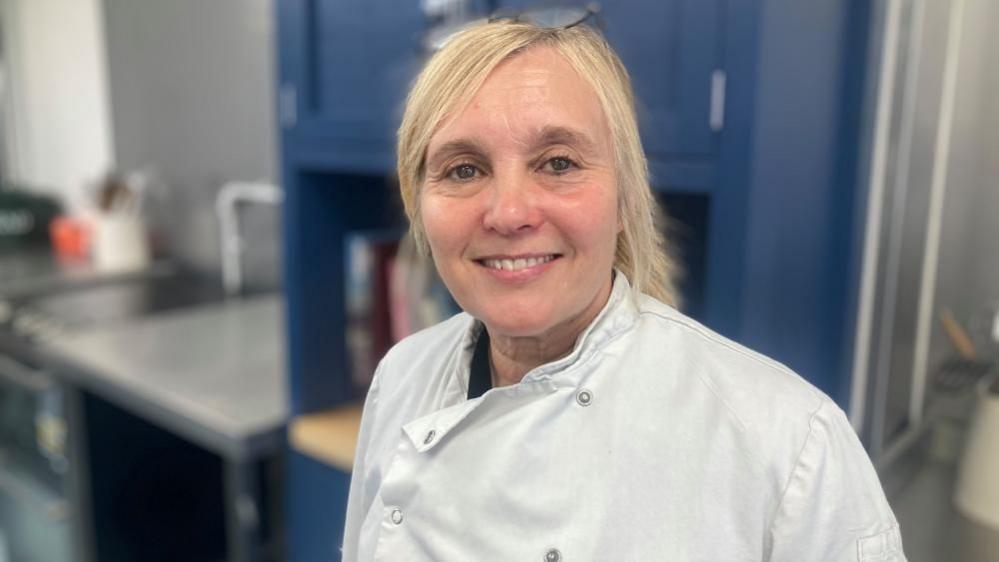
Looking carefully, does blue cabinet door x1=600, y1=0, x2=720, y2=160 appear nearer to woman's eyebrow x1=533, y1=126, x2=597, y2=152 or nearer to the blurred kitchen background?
the blurred kitchen background

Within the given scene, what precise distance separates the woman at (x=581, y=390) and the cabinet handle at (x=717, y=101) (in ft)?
1.02

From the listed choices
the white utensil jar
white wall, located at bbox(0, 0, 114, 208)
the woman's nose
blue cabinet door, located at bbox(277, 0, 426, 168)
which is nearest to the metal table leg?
blue cabinet door, located at bbox(277, 0, 426, 168)

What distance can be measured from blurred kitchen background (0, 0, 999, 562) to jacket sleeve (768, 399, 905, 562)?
437 millimetres

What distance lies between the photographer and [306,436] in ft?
5.93

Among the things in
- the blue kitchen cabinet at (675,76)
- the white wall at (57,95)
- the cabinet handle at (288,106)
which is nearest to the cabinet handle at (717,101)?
the blue kitchen cabinet at (675,76)

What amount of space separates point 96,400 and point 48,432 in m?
0.23

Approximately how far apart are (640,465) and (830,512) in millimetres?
167

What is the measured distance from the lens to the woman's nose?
0.76 m

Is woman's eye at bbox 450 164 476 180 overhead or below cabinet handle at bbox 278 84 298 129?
below

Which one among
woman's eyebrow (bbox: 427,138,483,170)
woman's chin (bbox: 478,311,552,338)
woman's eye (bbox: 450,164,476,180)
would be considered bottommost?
woman's chin (bbox: 478,311,552,338)

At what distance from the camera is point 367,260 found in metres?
1.96

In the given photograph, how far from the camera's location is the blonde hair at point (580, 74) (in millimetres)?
792

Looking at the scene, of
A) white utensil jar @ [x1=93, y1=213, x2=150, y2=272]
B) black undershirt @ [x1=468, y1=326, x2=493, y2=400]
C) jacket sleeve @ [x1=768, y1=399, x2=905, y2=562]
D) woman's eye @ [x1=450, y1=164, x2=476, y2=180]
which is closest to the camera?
jacket sleeve @ [x1=768, y1=399, x2=905, y2=562]

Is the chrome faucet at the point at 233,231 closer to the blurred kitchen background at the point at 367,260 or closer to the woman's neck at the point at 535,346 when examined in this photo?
the blurred kitchen background at the point at 367,260
